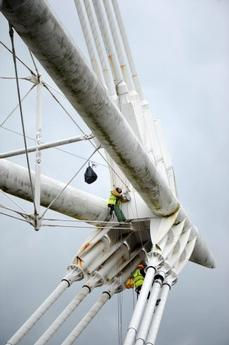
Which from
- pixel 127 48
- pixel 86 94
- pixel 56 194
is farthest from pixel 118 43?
pixel 86 94

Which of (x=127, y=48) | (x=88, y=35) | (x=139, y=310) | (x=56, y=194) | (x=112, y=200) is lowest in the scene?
(x=139, y=310)

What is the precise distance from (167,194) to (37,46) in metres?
9.97

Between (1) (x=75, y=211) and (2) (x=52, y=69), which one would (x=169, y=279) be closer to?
(1) (x=75, y=211)

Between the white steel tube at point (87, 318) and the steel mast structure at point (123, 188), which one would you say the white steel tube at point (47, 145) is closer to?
the steel mast structure at point (123, 188)

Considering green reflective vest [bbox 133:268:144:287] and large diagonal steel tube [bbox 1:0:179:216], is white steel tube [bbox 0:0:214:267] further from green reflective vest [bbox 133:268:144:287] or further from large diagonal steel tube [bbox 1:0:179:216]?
green reflective vest [bbox 133:268:144:287]

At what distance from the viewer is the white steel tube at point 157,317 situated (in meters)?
22.7

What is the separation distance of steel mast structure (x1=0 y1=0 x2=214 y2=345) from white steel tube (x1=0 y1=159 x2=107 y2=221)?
3 cm

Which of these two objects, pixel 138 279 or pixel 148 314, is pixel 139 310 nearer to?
pixel 148 314

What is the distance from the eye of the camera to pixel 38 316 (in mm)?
24391

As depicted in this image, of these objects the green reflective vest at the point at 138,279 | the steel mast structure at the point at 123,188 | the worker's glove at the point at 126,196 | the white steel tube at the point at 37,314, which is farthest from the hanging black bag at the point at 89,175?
the green reflective vest at the point at 138,279

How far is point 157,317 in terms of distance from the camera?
77.7 feet

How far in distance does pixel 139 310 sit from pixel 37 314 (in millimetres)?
3880

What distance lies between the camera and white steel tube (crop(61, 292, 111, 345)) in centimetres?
2586

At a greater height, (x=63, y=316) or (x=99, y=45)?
(x=99, y=45)
